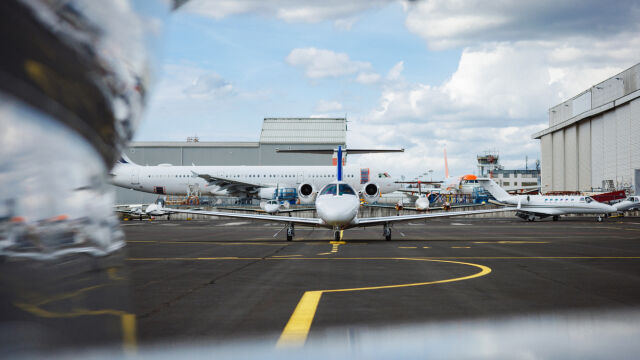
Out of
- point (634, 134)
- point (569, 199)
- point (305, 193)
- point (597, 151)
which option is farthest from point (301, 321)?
point (597, 151)

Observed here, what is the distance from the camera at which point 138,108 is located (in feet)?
8.12

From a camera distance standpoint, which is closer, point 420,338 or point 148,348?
point 148,348

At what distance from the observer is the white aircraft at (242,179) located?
6391cm

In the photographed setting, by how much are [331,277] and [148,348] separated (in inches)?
281

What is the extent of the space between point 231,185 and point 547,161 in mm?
54308

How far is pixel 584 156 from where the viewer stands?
7781 cm

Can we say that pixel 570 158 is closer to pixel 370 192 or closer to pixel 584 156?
pixel 584 156

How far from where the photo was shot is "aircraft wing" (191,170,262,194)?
204 ft

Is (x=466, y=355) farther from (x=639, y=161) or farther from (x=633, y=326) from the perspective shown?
(x=639, y=161)

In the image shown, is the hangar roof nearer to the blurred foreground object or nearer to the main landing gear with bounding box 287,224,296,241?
the main landing gear with bounding box 287,224,296,241

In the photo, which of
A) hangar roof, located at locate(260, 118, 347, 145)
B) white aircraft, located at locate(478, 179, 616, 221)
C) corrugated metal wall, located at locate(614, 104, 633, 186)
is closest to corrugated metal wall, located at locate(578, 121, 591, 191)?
corrugated metal wall, located at locate(614, 104, 633, 186)

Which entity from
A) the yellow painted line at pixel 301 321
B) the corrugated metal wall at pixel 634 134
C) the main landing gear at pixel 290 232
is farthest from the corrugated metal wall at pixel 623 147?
the yellow painted line at pixel 301 321

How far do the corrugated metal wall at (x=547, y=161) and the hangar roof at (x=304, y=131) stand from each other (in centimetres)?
3247

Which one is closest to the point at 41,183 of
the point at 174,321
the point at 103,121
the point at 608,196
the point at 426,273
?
the point at 103,121
